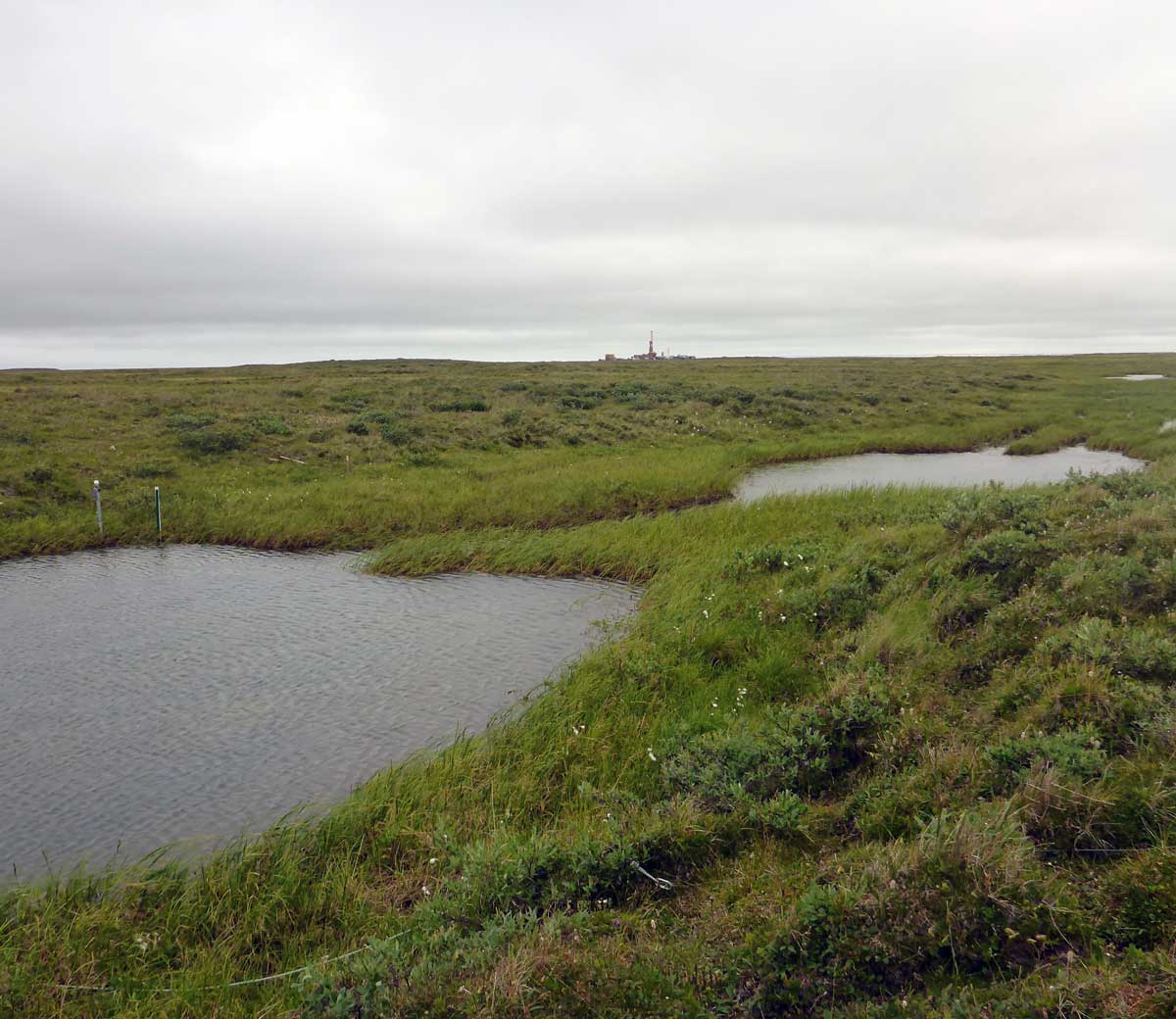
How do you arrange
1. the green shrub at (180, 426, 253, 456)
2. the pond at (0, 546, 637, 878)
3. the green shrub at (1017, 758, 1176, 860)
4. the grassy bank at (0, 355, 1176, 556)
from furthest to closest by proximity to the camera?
the green shrub at (180, 426, 253, 456) < the grassy bank at (0, 355, 1176, 556) < the pond at (0, 546, 637, 878) < the green shrub at (1017, 758, 1176, 860)

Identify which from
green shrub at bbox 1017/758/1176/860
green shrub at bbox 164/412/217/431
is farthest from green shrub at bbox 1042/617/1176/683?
green shrub at bbox 164/412/217/431

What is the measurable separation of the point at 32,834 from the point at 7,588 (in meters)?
9.67

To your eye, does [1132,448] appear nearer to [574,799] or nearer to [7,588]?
[574,799]

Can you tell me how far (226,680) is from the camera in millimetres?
10672

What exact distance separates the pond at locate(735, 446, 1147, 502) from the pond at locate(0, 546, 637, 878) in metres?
12.2

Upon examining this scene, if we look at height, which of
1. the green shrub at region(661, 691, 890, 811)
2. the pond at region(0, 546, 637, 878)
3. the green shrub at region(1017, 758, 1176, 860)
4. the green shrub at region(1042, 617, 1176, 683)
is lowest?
the pond at region(0, 546, 637, 878)

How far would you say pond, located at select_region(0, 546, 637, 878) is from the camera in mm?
7738

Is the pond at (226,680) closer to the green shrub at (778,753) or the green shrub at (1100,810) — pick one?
the green shrub at (778,753)

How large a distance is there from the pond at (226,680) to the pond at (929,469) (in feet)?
39.9

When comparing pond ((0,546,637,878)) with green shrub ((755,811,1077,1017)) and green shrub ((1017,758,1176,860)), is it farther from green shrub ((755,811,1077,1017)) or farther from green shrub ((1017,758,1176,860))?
green shrub ((1017,758,1176,860))

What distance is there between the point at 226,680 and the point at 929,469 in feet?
84.3

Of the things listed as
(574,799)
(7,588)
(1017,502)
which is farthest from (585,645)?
(7,588)

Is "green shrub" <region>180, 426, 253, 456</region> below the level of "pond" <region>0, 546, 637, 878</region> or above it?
above

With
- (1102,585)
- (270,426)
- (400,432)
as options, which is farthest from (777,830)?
(270,426)
